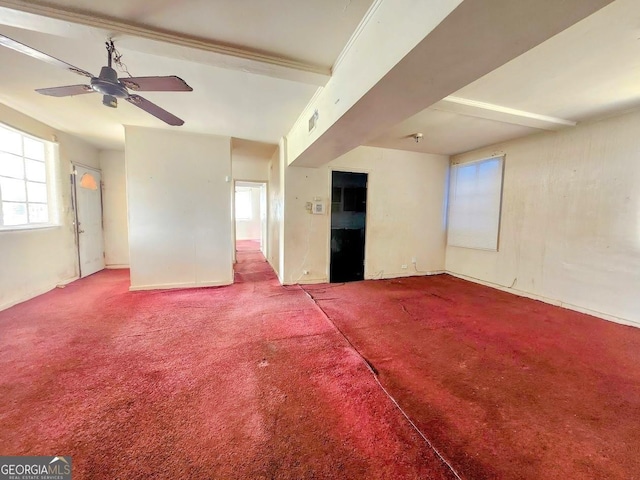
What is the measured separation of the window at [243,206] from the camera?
10961 mm

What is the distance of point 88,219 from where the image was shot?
4.83 metres

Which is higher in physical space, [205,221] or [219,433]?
[205,221]

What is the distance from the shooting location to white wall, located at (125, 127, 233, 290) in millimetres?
3895

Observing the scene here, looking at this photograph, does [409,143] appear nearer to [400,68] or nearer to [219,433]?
[400,68]

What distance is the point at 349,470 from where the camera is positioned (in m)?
1.21

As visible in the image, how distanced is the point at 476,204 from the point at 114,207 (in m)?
7.87

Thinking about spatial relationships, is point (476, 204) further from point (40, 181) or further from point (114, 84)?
point (40, 181)

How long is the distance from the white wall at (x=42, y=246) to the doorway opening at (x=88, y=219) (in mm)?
146

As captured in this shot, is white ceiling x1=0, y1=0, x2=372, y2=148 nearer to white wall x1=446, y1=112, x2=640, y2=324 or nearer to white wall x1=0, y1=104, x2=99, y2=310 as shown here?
white wall x1=0, y1=104, x2=99, y2=310

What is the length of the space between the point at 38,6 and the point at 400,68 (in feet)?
7.48

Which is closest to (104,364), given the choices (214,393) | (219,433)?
(214,393)

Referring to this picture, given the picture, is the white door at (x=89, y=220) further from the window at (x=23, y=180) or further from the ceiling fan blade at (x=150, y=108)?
the ceiling fan blade at (x=150, y=108)

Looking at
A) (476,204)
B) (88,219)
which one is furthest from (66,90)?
(476,204)

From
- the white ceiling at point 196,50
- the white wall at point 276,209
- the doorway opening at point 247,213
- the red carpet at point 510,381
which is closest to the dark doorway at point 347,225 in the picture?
the white wall at point 276,209
